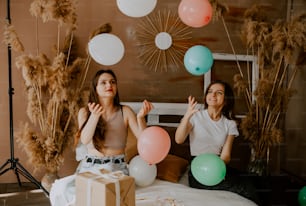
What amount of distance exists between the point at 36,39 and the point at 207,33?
1376 millimetres

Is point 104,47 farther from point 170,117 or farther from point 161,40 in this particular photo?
point 170,117

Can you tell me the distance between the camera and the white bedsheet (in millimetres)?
1938

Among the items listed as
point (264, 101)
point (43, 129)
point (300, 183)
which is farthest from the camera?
point (300, 183)

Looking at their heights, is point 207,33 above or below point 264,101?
above

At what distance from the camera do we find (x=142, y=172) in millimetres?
2213

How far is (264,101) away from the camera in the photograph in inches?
117

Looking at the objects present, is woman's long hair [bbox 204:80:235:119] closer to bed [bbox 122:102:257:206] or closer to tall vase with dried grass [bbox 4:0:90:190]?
bed [bbox 122:102:257:206]

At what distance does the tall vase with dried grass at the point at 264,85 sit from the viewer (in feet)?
9.34

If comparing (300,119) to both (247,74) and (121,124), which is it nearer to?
(247,74)

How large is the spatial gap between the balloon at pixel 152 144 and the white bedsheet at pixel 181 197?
18cm

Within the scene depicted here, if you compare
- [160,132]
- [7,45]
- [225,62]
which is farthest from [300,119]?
[7,45]

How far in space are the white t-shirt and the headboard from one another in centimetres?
53

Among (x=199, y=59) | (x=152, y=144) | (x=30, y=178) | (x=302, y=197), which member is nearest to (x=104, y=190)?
(x=152, y=144)

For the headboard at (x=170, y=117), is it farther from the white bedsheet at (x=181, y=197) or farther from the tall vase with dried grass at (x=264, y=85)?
the white bedsheet at (x=181, y=197)
